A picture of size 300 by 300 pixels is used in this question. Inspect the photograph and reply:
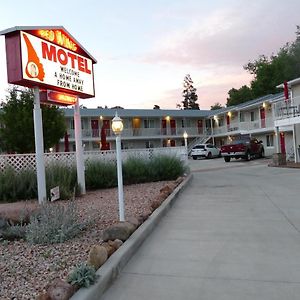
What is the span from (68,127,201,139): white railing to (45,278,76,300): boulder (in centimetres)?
4543

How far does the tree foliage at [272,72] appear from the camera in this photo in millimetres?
57300

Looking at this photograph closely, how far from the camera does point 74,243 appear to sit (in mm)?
6730

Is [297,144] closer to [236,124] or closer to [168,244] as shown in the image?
[236,124]

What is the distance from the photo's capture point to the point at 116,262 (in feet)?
17.6

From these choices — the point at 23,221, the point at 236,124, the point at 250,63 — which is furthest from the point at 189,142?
the point at 23,221

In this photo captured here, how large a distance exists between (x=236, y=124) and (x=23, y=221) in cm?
4272

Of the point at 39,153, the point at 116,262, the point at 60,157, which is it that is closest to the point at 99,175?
the point at 60,157

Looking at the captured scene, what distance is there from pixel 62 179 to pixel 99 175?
253 centimetres

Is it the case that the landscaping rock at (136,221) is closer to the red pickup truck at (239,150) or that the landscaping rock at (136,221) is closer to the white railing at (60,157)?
the white railing at (60,157)

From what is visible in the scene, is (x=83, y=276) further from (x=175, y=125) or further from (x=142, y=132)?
(x=175, y=125)

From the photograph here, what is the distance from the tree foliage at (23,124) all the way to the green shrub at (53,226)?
21998mm

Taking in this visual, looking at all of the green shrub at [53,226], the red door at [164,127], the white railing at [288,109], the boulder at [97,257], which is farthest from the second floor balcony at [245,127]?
the boulder at [97,257]

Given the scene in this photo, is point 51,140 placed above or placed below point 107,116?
below

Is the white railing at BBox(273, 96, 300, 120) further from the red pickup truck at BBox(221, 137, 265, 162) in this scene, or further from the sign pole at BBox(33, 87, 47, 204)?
the sign pole at BBox(33, 87, 47, 204)
